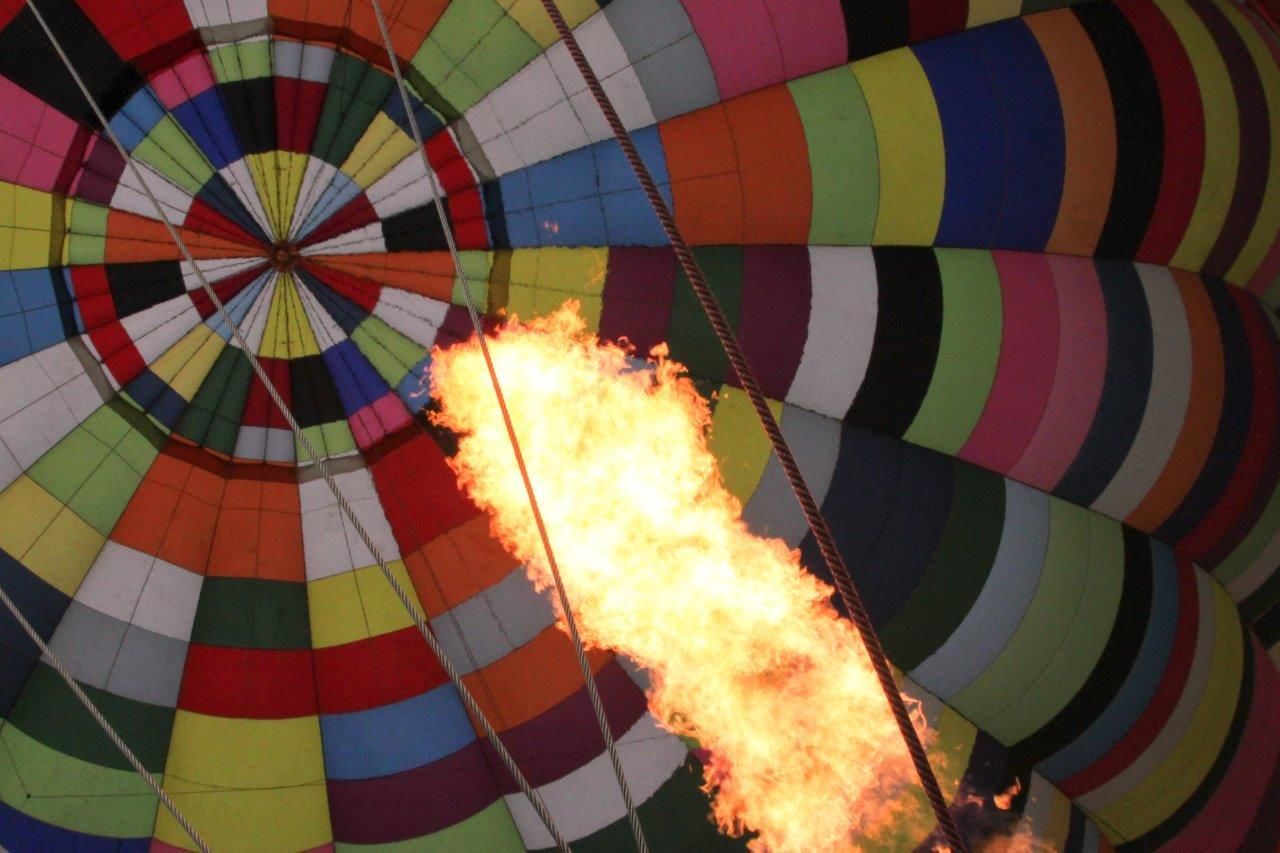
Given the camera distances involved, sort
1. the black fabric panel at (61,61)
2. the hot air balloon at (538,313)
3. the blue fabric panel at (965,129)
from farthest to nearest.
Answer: the blue fabric panel at (965,129) → the hot air balloon at (538,313) → the black fabric panel at (61,61)

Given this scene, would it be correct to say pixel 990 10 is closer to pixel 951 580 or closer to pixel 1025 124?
pixel 1025 124

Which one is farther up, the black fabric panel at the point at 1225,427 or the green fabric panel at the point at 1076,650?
the black fabric panel at the point at 1225,427

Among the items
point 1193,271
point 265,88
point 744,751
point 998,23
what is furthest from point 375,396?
point 1193,271

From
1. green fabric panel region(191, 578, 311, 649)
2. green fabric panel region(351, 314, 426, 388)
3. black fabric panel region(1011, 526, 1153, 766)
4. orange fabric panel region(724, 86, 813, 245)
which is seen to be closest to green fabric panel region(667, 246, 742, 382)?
orange fabric panel region(724, 86, 813, 245)

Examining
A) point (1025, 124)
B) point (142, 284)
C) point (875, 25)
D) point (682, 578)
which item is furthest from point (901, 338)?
point (142, 284)

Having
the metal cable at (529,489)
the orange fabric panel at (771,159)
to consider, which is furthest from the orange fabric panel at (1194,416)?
the metal cable at (529,489)

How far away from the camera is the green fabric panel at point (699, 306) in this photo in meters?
4.21

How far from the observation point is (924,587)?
14.8 feet

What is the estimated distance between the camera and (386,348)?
4.18 metres

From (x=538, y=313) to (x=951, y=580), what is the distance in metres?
2.06

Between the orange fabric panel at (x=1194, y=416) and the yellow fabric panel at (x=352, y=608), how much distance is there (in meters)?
3.35

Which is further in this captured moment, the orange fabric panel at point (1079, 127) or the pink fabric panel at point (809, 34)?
the orange fabric panel at point (1079, 127)

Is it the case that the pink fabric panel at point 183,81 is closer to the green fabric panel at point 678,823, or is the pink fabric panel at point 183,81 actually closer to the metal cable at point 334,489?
the metal cable at point 334,489

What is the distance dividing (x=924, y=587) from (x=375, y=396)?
2.38 m
